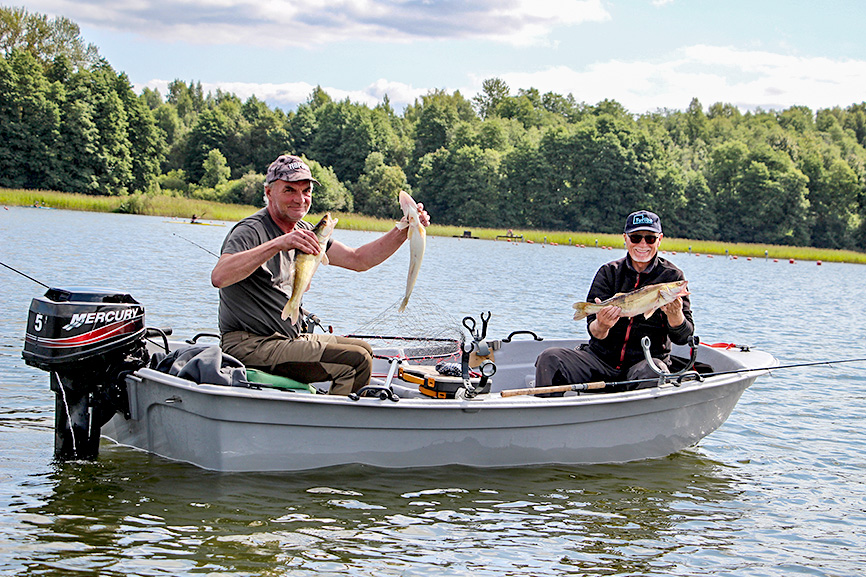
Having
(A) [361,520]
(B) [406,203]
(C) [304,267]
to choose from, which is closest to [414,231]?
(B) [406,203]

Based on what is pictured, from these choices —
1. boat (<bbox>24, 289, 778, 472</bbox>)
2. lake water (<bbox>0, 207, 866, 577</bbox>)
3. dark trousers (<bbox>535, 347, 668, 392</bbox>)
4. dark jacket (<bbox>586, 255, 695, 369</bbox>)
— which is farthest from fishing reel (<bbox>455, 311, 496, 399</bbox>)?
dark jacket (<bbox>586, 255, 695, 369</bbox>)

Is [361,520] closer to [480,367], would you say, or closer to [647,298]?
[480,367]

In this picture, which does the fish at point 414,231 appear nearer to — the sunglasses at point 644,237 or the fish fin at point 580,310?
the fish fin at point 580,310

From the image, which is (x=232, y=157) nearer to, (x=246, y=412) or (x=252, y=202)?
(x=252, y=202)

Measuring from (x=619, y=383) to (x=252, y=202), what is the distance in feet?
181

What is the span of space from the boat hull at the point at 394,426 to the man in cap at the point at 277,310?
0.87ft

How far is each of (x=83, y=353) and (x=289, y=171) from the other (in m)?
1.63

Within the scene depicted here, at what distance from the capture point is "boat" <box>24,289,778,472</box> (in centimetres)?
496

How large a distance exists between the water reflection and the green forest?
53.6 m

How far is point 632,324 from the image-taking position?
615 cm

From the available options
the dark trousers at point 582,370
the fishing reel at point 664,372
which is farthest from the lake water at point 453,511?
the fishing reel at point 664,372

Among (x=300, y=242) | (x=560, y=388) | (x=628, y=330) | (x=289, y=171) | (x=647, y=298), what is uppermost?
(x=289, y=171)

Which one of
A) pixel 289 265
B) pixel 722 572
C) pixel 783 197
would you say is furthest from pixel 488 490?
pixel 783 197

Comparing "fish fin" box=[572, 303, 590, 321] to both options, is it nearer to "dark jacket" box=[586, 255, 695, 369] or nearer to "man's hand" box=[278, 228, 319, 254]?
"dark jacket" box=[586, 255, 695, 369]
